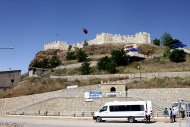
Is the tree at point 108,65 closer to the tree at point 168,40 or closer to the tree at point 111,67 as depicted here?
the tree at point 111,67

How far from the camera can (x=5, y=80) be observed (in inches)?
2579

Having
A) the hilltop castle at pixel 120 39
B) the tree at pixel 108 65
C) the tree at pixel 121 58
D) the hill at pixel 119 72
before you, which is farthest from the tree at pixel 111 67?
the hilltop castle at pixel 120 39

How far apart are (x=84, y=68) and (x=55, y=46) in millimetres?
41300

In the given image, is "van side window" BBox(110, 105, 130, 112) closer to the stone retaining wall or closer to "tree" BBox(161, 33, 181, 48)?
the stone retaining wall

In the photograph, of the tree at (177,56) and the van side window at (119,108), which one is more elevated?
the tree at (177,56)

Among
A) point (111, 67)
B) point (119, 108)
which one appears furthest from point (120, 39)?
point (119, 108)

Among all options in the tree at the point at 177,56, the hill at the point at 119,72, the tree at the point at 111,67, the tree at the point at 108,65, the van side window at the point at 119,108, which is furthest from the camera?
the tree at the point at 177,56

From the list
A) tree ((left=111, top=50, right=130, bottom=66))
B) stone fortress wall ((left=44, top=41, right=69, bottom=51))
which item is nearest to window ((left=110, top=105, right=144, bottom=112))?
tree ((left=111, top=50, right=130, bottom=66))

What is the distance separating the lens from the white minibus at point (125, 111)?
31.5m

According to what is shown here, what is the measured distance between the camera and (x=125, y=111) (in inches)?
1261

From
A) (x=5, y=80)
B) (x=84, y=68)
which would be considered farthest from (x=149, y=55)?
(x=5, y=80)

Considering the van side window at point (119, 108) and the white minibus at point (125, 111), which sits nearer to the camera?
the white minibus at point (125, 111)

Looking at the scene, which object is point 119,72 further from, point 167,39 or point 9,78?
point 167,39

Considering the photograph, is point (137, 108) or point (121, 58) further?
point (121, 58)
